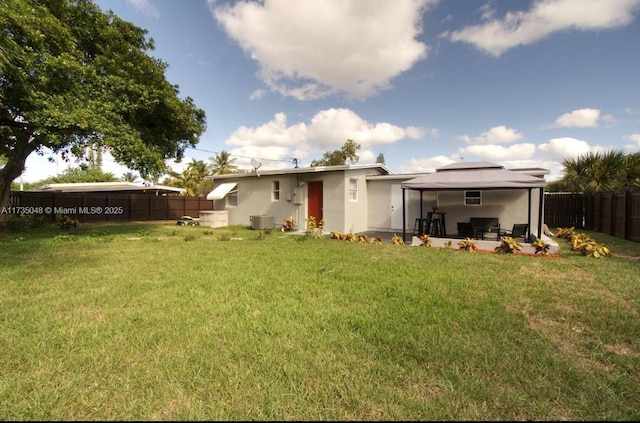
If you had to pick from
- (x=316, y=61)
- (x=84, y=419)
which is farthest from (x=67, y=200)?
(x=84, y=419)

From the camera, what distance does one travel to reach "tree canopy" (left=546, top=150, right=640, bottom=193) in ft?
46.2

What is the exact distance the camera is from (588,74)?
10.3 meters

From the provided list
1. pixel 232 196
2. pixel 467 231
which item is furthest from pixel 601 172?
pixel 232 196

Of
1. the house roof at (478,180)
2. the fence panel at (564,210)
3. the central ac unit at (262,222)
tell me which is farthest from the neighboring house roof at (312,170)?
the fence panel at (564,210)

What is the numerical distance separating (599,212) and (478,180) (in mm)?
8226

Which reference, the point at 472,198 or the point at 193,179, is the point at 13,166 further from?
the point at 193,179

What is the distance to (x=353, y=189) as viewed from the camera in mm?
13547

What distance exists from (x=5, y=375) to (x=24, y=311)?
187 centimetres

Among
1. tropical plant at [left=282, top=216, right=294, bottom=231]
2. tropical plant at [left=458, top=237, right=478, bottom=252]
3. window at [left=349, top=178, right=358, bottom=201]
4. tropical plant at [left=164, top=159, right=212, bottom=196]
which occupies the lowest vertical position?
tropical plant at [left=458, top=237, right=478, bottom=252]

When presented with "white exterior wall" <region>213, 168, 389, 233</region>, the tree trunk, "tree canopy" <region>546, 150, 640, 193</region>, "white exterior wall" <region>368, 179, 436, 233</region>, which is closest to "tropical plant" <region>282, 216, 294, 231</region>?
"white exterior wall" <region>213, 168, 389, 233</region>

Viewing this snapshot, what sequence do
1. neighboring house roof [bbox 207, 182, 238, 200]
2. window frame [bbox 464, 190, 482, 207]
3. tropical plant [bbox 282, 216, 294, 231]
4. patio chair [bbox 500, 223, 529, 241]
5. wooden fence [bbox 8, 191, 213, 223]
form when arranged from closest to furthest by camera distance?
patio chair [bbox 500, 223, 529, 241] → window frame [bbox 464, 190, 482, 207] → tropical plant [bbox 282, 216, 294, 231] → neighboring house roof [bbox 207, 182, 238, 200] → wooden fence [bbox 8, 191, 213, 223]

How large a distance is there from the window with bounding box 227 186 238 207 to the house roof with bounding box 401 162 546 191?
10.4 meters

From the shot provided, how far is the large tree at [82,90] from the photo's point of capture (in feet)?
26.7

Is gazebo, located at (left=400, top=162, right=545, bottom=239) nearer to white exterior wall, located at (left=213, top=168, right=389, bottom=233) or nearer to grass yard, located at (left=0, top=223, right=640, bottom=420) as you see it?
white exterior wall, located at (left=213, top=168, right=389, bottom=233)
